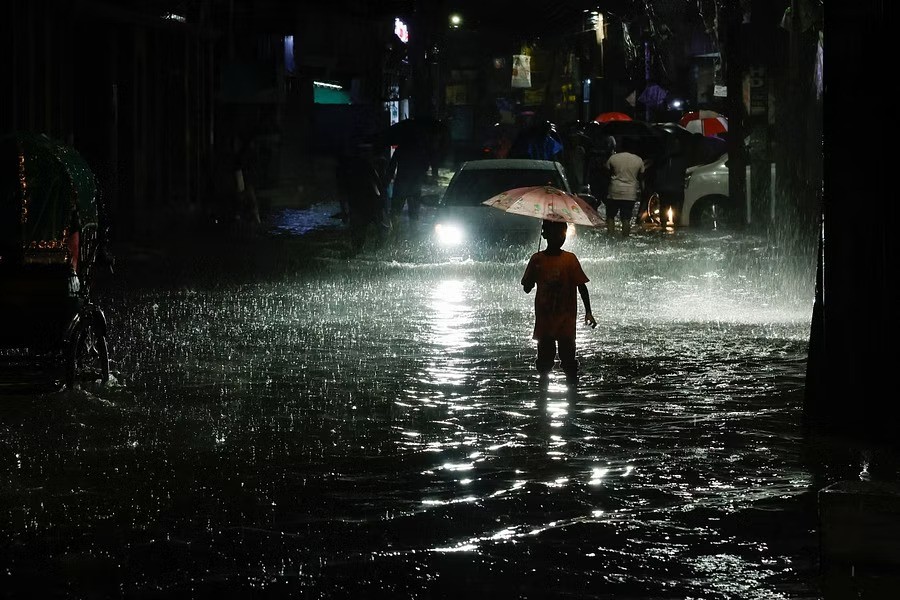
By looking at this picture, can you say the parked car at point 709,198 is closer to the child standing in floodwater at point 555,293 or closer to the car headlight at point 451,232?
the car headlight at point 451,232

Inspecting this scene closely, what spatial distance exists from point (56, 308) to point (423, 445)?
3.10 meters

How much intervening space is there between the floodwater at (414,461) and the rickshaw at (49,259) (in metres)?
0.38

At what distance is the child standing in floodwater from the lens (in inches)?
418

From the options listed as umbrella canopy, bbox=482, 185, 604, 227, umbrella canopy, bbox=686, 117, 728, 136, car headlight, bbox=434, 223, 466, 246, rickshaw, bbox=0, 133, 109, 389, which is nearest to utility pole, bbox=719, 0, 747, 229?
car headlight, bbox=434, 223, 466, 246

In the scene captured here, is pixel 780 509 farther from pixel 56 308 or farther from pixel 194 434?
pixel 56 308

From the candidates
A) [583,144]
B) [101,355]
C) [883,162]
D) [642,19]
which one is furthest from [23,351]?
[642,19]

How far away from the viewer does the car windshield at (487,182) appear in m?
22.7

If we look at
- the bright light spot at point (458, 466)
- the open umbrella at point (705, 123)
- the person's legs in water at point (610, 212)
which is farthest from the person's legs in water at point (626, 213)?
the bright light spot at point (458, 466)

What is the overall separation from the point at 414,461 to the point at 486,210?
1403cm

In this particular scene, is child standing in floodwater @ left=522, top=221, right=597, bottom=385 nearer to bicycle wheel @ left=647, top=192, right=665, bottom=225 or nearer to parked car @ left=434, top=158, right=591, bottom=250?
parked car @ left=434, top=158, right=591, bottom=250

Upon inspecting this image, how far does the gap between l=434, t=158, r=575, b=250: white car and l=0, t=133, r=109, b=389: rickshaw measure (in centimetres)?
1099

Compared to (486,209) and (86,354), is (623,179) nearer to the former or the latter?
(486,209)

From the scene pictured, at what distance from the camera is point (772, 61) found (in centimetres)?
2570

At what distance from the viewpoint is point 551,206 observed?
1126 centimetres
